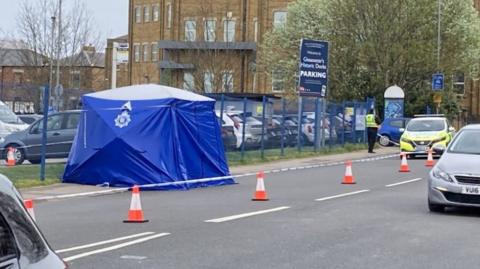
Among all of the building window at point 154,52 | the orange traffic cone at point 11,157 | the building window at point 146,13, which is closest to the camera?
the orange traffic cone at point 11,157

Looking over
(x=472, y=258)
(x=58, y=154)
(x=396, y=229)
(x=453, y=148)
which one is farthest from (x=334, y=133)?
(x=472, y=258)

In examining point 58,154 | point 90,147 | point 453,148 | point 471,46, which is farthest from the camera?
point 471,46

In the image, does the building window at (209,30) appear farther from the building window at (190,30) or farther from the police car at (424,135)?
the police car at (424,135)

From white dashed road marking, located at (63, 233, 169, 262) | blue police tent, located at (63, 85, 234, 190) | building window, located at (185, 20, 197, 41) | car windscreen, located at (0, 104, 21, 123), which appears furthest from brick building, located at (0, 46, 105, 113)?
white dashed road marking, located at (63, 233, 169, 262)

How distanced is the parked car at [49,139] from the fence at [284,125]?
4215 millimetres

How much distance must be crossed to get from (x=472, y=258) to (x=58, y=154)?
53.2ft

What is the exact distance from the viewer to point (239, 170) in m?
26.0

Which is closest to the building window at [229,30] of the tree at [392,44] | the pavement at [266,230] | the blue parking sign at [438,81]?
the tree at [392,44]

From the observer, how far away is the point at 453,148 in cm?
1538

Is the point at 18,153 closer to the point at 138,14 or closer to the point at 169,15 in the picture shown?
the point at 169,15

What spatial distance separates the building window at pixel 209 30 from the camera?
62.1 m

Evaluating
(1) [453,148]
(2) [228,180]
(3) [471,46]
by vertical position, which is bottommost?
(2) [228,180]

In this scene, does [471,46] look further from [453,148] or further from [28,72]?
[453,148]

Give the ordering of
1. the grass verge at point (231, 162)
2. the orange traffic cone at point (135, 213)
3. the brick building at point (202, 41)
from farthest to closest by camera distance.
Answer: the brick building at point (202, 41) → the grass verge at point (231, 162) → the orange traffic cone at point (135, 213)
